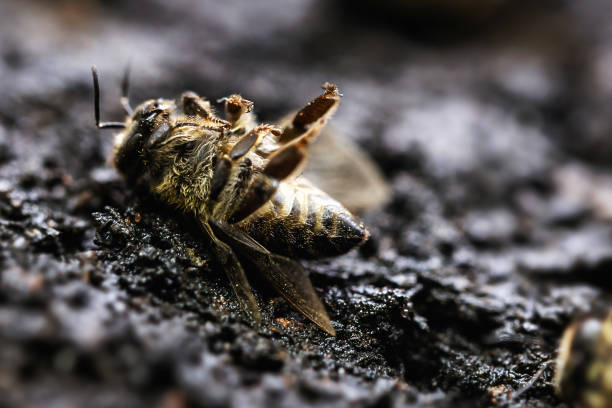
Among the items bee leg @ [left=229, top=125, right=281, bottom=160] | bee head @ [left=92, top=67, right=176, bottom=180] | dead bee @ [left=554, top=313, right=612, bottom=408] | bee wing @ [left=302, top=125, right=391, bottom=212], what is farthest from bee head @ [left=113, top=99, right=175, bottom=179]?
dead bee @ [left=554, top=313, right=612, bottom=408]

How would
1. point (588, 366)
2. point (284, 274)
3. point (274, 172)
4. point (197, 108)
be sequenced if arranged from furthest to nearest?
point (197, 108), point (284, 274), point (274, 172), point (588, 366)

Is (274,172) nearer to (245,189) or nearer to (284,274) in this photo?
(245,189)

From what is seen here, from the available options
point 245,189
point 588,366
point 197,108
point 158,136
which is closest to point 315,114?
point 245,189

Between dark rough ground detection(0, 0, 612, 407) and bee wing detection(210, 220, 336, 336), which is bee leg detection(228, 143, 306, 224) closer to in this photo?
bee wing detection(210, 220, 336, 336)

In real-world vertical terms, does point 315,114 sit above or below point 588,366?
above

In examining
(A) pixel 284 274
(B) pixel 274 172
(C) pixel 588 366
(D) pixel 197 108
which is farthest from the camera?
(D) pixel 197 108

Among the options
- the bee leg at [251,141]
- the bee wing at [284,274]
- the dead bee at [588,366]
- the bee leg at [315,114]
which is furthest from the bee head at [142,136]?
the dead bee at [588,366]
